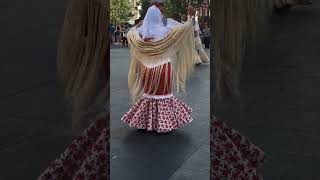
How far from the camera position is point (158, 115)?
6.83m

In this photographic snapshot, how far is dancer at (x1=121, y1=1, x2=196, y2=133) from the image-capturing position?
Answer: 664 cm

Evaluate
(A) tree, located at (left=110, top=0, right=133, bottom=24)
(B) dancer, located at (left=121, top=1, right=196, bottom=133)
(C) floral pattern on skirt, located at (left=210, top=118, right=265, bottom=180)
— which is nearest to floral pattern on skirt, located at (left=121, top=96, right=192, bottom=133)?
(B) dancer, located at (left=121, top=1, right=196, bottom=133)

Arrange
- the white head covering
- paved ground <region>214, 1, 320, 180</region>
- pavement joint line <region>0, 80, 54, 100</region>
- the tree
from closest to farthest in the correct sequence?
pavement joint line <region>0, 80, 54, 100</region>
paved ground <region>214, 1, 320, 180</region>
the white head covering
the tree

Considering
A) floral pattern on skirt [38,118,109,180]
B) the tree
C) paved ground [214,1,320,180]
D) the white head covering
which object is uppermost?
the tree

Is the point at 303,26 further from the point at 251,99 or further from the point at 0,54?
the point at 0,54

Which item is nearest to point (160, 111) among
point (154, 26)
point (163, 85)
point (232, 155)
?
point (163, 85)

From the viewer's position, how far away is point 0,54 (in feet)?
7.54

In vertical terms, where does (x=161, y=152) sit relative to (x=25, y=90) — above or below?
below

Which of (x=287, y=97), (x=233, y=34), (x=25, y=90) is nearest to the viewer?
(x=25, y=90)

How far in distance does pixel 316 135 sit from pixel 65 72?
4.96 ft

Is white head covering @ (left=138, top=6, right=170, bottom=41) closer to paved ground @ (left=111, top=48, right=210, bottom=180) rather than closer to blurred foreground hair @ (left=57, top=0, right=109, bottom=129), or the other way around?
paved ground @ (left=111, top=48, right=210, bottom=180)

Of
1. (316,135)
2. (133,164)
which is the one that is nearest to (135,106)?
(133,164)

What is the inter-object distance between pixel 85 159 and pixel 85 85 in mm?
503

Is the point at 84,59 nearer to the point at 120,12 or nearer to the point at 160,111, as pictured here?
the point at 160,111
